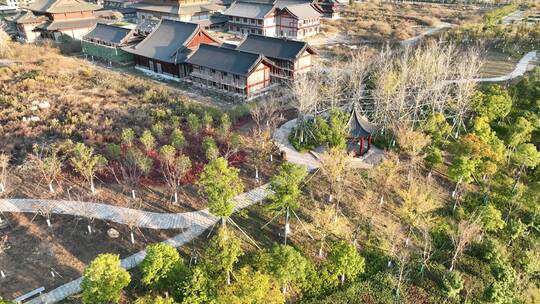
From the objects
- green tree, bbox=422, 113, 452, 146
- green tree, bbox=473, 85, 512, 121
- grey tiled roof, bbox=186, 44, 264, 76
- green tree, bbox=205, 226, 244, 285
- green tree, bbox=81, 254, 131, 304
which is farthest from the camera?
grey tiled roof, bbox=186, 44, 264, 76

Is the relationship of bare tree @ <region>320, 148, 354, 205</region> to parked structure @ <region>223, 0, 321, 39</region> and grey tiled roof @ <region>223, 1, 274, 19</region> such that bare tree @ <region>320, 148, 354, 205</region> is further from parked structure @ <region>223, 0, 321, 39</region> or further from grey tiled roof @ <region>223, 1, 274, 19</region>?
grey tiled roof @ <region>223, 1, 274, 19</region>

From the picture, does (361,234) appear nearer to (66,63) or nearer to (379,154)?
(379,154)

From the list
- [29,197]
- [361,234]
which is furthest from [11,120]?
[361,234]

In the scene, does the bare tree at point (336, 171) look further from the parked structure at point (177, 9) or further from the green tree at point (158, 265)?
the parked structure at point (177, 9)

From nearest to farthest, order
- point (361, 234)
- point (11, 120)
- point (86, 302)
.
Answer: point (86, 302), point (361, 234), point (11, 120)

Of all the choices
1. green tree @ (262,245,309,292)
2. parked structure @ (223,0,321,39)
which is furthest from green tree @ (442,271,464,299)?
parked structure @ (223,0,321,39)

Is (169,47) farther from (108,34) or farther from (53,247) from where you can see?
(53,247)

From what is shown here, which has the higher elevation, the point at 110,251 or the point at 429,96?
the point at 429,96

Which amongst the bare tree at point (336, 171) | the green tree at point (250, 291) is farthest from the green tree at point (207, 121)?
the green tree at point (250, 291)
